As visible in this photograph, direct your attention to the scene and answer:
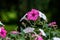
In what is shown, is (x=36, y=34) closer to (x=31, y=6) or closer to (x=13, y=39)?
(x=13, y=39)

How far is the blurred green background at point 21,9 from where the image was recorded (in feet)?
21.2

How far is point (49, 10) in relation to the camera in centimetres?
664

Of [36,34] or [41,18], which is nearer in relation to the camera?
[36,34]

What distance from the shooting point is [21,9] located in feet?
21.6

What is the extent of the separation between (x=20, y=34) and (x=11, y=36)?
0.09 m

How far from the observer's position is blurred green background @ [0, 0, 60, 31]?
6.46m

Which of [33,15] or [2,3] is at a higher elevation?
[2,3]

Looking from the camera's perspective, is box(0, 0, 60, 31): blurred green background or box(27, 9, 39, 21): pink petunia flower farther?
box(0, 0, 60, 31): blurred green background

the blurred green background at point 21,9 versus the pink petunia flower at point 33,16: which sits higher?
the blurred green background at point 21,9

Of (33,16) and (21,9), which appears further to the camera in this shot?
(21,9)

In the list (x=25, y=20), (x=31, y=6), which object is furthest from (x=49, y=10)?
(x=25, y=20)

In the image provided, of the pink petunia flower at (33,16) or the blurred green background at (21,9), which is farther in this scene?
the blurred green background at (21,9)

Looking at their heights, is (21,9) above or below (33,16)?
above

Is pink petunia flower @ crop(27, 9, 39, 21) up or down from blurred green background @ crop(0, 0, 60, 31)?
down
